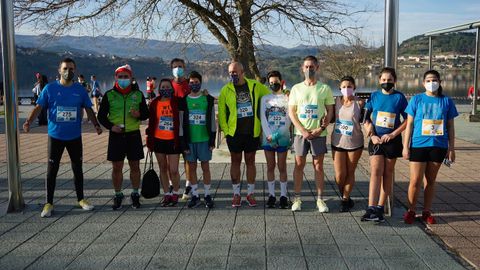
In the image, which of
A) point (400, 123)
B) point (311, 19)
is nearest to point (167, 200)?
point (400, 123)

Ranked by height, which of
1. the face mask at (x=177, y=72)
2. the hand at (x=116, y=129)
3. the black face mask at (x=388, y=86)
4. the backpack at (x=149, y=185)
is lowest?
the backpack at (x=149, y=185)

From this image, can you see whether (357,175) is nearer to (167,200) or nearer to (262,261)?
(167,200)

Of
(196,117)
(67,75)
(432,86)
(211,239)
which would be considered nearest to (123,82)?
(67,75)

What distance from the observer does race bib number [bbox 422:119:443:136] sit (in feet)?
17.2

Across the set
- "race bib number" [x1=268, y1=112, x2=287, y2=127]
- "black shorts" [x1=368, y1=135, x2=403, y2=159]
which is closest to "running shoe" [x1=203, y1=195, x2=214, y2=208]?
"race bib number" [x1=268, y1=112, x2=287, y2=127]

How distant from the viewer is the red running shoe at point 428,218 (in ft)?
17.8

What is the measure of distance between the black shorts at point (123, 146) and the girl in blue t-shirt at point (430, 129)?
11.3 ft

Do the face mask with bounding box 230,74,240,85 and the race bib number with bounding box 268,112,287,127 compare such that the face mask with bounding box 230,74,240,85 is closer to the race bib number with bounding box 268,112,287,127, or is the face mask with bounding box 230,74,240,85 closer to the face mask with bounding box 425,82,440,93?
the race bib number with bounding box 268,112,287,127

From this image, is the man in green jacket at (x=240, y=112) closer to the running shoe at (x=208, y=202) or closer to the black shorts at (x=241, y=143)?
the black shorts at (x=241, y=143)

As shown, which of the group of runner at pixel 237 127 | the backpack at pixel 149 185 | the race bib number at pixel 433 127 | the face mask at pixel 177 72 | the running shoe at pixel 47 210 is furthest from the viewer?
the face mask at pixel 177 72

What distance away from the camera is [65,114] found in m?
5.85

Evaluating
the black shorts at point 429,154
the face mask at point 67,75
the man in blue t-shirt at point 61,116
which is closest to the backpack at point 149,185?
the man in blue t-shirt at point 61,116

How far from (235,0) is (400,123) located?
5.25m

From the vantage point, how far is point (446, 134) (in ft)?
17.3
